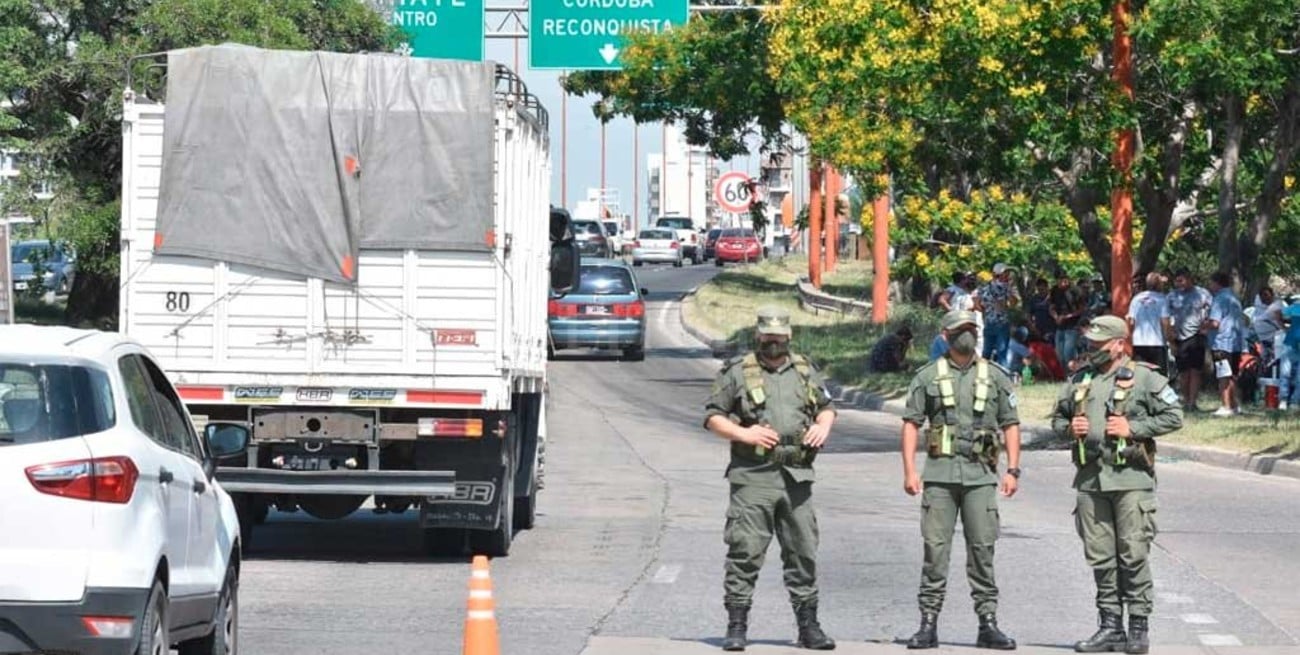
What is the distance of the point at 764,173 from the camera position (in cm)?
5881

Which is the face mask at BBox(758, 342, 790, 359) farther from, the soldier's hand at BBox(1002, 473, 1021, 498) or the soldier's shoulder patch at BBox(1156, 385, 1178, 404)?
the soldier's shoulder patch at BBox(1156, 385, 1178, 404)

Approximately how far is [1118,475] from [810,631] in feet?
5.69

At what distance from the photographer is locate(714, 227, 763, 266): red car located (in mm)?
93694

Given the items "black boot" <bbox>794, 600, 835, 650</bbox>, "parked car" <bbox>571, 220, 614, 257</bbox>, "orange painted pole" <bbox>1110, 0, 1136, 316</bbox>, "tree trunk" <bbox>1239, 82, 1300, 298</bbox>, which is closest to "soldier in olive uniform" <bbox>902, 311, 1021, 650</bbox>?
"black boot" <bbox>794, 600, 835, 650</bbox>

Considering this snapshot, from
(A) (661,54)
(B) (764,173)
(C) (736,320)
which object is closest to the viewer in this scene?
(A) (661,54)

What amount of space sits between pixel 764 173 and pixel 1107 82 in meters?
31.4

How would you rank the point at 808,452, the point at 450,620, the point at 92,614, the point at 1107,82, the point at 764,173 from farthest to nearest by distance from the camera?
the point at 764,173
the point at 1107,82
the point at 450,620
the point at 808,452
the point at 92,614

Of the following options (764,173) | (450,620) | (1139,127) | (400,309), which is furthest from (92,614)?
(764,173)

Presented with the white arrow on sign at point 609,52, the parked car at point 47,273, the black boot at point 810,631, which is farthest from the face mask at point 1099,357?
the parked car at point 47,273

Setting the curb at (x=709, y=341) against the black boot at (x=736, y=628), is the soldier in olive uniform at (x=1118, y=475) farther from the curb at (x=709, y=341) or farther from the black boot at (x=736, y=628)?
the curb at (x=709, y=341)

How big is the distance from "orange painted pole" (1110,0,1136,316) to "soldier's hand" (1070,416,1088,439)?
1605 centimetres

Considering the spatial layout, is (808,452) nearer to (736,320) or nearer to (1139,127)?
(1139,127)

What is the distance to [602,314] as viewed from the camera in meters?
41.0

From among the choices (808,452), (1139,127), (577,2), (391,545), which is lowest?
(391,545)
